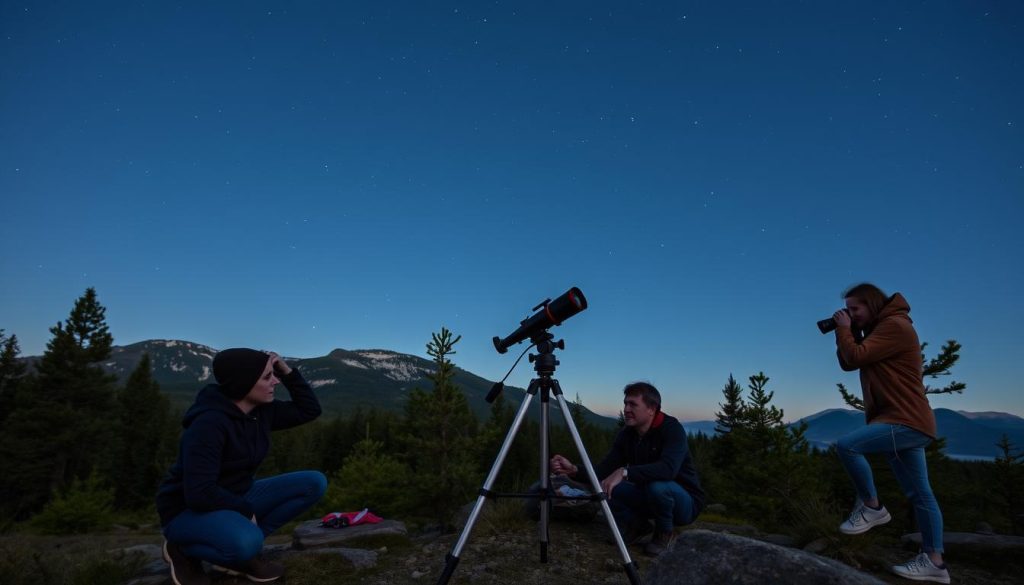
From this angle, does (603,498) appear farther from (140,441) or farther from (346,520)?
(140,441)

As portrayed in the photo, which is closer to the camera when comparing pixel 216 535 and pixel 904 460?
pixel 216 535

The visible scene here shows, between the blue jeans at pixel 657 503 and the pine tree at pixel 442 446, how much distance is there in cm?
1289

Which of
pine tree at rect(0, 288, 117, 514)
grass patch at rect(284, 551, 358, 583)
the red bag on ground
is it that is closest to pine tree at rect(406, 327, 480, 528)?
the red bag on ground

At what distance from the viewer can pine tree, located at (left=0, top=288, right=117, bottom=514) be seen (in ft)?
109

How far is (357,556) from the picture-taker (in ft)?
15.5

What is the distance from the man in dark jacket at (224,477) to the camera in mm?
3510

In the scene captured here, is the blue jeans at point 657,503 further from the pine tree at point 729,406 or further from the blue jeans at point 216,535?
the pine tree at point 729,406

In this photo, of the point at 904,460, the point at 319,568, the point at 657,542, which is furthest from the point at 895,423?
the point at 319,568

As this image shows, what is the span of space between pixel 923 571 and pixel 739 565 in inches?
108

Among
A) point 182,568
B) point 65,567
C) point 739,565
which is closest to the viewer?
point 739,565

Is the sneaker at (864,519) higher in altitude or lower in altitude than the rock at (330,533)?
higher

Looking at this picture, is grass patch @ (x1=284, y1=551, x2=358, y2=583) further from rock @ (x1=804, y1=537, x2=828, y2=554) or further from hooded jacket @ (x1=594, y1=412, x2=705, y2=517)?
rock @ (x1=804, y1=537, x2=828, y2=554)

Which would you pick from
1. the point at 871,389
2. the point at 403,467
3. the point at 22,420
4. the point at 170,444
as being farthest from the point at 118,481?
the point at 871,389

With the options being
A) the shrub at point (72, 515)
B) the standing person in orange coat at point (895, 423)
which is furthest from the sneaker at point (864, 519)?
the shrub at point (72, 515)
